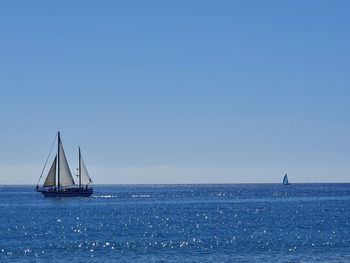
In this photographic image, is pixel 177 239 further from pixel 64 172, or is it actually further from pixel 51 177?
pixel 51 177

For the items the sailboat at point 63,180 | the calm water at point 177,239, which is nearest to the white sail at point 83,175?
the sailboat at point 63,180

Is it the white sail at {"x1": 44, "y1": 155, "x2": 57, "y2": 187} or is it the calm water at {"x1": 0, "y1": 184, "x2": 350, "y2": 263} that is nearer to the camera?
the calm water at {"x1": 0, "y1": 184, "x2": 350, "y2": 263}

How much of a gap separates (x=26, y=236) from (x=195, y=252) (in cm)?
2456

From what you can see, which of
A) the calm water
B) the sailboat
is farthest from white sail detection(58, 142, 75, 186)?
the calm water

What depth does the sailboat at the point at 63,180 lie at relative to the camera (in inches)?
6791

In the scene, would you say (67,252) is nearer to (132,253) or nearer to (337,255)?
(132,253)

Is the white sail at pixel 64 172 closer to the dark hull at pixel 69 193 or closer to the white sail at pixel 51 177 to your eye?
the white sail at pixel 51 177

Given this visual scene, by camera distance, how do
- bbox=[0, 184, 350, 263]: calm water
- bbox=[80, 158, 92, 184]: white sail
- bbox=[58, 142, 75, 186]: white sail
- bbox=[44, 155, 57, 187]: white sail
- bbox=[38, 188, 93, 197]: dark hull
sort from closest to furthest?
bbox=[0, 184, 350, 263]: calm water < bbox=[58, 142, 75, 186]: white sail < bbox=[44, 155, 57, 187]: white sail < bbox=[38, 188, 93, 197]: dark hull < bbox=[80, 158, 92, 184]: white sail

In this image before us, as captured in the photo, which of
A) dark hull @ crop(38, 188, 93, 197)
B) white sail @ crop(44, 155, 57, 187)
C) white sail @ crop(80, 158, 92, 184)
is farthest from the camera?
white sail @ crop(80, 158, 92, 184)

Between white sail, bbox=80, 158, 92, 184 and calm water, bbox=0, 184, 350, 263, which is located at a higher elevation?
white sail, bbox=80, 158, 92, 184

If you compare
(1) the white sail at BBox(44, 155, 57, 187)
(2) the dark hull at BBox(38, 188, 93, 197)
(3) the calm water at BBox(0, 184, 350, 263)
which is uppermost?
(1) the white sail at BBox(44, 155, 57, 187)

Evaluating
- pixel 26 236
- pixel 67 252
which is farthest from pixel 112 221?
pixel 67 252

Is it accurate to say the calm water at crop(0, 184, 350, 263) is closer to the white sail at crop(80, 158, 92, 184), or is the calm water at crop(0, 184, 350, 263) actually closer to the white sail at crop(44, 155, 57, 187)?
the white sail at crop(44, 155, 57, 187)

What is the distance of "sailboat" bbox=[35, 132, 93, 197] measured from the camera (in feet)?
566
